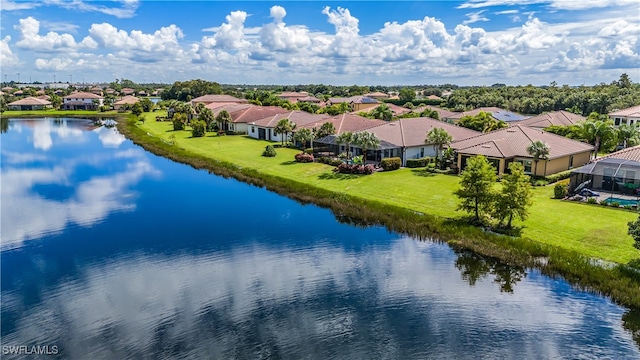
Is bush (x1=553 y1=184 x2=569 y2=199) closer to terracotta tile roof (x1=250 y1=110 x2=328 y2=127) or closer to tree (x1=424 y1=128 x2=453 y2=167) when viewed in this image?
tree (x1=424 y1=128 x2=453 y2=167)

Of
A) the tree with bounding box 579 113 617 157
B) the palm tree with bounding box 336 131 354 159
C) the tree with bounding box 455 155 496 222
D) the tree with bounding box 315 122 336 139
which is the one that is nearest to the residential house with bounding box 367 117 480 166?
the palm tree with bounding box 336 131 354 159

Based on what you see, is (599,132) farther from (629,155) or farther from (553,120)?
(553,120)

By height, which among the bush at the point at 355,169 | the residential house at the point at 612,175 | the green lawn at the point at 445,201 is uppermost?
the residential house at the point at 612,175

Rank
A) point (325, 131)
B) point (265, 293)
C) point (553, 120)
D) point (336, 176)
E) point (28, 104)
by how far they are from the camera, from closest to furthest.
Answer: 1. point (265, 293)
2. point (336, 176)
3. point (325, 131)
4. point (553, 120)
5. point (28, 104)

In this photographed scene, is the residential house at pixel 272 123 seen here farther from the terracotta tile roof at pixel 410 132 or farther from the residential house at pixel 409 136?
the residential house at pixel 409 136

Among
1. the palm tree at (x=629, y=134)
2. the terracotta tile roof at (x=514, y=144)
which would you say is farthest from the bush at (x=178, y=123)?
the palm tree at (x=629, y=134)

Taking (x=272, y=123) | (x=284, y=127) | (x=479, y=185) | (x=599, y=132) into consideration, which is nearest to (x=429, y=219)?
(x=479, y=185)

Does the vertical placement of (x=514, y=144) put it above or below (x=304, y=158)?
above
